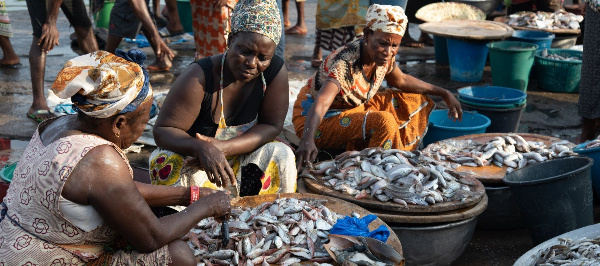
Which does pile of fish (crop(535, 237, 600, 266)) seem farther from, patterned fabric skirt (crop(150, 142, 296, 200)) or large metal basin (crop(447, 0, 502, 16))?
large metal basin (crop(447, 0, 502, 16))

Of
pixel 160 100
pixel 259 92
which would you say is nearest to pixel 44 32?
pixel 160 100

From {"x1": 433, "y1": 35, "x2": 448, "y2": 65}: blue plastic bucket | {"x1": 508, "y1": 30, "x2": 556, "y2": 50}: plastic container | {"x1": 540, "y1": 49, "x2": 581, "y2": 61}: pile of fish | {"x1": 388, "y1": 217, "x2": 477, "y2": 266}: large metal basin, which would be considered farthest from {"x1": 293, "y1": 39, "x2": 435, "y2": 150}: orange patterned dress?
{"x1": 433, "y1": 35, "x2": 448, "y2": 65}: blue plastic bucket

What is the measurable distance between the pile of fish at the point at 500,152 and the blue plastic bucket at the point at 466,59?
3.21m

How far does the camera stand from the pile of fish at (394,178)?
11.5ft

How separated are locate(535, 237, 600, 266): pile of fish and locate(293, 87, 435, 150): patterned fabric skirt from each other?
4.71ft

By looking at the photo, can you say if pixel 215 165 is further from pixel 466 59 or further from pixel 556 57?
pixel 556 57

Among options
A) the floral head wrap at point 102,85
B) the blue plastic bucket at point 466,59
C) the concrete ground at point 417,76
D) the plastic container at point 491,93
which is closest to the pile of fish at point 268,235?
the floral head wrap at point 102,85

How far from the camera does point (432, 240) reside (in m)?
3.49

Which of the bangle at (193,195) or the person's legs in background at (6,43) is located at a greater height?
the bangle at (193,195)

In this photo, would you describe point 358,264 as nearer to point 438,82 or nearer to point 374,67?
point 374,67

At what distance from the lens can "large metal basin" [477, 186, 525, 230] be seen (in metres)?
4.00

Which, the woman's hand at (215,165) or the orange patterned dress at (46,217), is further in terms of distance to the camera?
the woman's hand at (215,165)

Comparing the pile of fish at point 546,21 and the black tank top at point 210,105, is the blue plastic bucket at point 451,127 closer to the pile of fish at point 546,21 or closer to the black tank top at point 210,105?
the black tank top at point 210,105

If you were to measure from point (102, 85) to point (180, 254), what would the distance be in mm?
747
